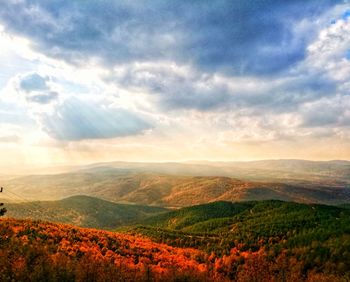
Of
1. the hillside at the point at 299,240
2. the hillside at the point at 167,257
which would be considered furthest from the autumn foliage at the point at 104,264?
the hillside at the point at 299,240

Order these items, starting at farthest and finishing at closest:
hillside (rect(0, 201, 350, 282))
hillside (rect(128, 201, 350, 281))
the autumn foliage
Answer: hillside (rect(128, 201, 350, 281)), hillside (rect(0, 201, 350, 282)), the autumn foliage

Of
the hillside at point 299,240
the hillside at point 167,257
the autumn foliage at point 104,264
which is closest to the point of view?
the autumn foliage at point 104,264

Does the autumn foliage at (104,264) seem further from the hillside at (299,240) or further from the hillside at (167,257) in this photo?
the hillside at (299,240)

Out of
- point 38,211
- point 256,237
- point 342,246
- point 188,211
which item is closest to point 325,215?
point 256,237

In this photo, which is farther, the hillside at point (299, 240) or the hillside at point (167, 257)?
the hillside at point (299, 240)

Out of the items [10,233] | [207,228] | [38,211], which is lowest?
[38,211]

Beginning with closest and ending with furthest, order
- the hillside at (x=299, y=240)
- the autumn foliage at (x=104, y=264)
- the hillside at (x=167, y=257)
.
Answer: the autumn foliage at (x=104, y=264), the hillside at (x=167, y=257), the hillside at (x=299, y=240)

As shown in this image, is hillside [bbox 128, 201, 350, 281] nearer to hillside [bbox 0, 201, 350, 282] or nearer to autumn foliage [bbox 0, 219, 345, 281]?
hillside [bbox 0, 201, 350, 282]

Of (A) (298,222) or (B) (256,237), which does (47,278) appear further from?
(A) (298,222)

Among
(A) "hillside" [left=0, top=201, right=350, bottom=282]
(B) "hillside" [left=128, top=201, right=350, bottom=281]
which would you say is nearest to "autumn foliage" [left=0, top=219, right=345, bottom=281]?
(A) "hillside" [left=0, top=201, right=350, bottom=282]

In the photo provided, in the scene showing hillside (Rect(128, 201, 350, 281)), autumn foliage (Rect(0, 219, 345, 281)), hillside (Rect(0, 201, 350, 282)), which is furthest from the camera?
hillside (Rect(128, 201, 350, 281))

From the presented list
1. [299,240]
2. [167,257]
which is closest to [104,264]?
[167,257]
